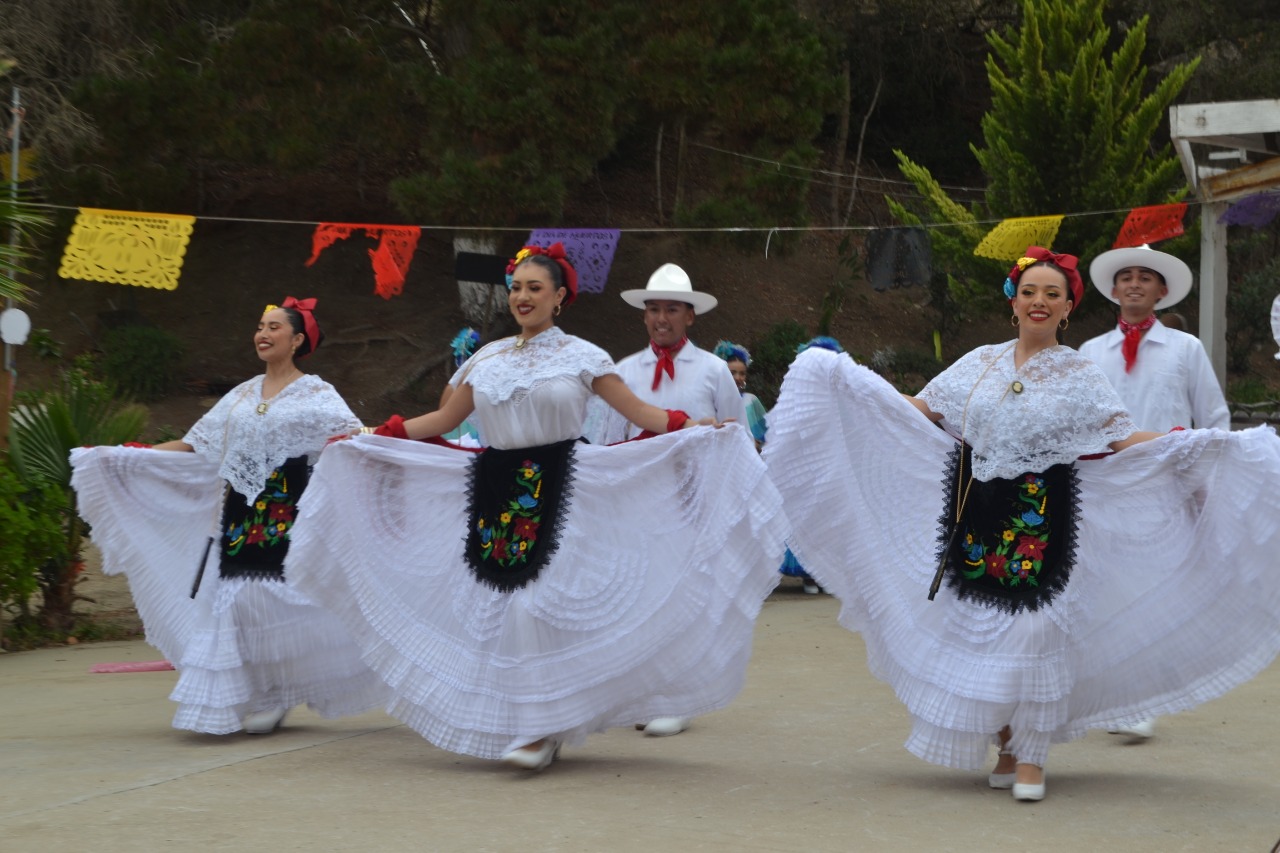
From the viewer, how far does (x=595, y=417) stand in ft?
26.1

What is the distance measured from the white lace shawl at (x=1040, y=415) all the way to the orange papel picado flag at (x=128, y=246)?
7.39 metres

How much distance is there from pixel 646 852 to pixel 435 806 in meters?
0.90

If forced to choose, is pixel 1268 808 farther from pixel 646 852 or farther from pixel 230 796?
pixel 230 796

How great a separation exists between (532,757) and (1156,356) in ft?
10.9

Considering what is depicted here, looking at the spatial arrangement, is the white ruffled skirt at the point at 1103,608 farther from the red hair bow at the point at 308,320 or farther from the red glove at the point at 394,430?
the red hair bow at the point at 308,320

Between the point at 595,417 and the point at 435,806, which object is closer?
the point at 435,806

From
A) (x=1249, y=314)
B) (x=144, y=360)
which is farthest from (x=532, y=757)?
(x=1249, y=314)

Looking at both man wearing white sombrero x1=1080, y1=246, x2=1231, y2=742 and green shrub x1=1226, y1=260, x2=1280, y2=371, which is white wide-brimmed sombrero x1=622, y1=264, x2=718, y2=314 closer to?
man wearing white sombrero x1=1080, y1=246, x2=1231, y2=742

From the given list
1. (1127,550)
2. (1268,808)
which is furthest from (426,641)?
(1268,808)

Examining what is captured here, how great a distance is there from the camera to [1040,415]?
16.3ft

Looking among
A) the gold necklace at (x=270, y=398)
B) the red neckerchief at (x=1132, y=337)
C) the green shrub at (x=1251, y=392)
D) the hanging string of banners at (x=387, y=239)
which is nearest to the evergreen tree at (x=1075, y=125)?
the hanging string of banners at (x=387, y=239)

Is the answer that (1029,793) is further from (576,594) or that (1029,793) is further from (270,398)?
(270,398)

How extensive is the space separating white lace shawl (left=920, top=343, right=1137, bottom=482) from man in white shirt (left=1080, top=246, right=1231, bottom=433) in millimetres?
1513

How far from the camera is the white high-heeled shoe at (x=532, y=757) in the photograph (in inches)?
207
